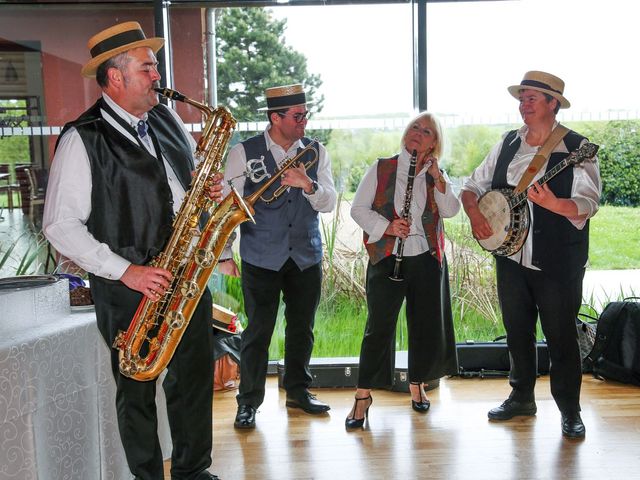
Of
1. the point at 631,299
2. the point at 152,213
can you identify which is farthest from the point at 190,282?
the point at 631,299

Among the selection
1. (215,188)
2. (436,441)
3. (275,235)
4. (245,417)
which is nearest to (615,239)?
(436,441)

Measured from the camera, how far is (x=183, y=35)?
5469 mm

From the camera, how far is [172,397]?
307cm

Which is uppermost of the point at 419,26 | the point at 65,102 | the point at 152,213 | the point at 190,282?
the point at 419,26

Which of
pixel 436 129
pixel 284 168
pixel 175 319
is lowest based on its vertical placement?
pixel 175 319

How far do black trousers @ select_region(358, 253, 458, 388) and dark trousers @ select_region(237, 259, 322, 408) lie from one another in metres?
0.34

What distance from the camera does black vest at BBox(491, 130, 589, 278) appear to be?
3.87 m

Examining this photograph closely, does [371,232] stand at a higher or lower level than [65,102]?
lower

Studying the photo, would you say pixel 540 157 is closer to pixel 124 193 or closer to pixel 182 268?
pixel 182 268

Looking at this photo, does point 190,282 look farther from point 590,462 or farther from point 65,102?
point 65,102

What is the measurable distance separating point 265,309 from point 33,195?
2.32 meters

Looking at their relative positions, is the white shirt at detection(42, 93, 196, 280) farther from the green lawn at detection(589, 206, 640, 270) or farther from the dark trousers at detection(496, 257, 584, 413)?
the green lawn at detection(589, 206, 640, 270)

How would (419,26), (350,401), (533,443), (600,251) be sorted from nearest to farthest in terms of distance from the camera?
(533,443) → (350,401) → (419,26) → (600,251)

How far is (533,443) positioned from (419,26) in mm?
2849
